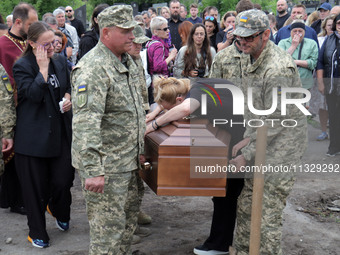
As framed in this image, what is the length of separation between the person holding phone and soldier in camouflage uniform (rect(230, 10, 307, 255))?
5.97 ft

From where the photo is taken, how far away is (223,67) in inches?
173

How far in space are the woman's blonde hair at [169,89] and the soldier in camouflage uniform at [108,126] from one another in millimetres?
502

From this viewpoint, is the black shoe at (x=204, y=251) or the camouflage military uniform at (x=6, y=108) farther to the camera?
the camouflage military uniform at (x=6, y=108)

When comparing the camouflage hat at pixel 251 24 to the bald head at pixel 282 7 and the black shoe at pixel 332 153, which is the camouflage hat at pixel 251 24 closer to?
the black shoe at pixel 332 153

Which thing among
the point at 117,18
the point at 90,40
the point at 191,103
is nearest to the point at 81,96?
the point at 117,18

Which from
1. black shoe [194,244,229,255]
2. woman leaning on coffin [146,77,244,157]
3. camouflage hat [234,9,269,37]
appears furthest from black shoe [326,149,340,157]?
camouflage hat [234,9,269,37]

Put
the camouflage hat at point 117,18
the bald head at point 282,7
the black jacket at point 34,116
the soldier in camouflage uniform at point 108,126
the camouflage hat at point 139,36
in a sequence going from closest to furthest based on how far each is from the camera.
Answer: the soldier in camouflage uniform at point 108,126 < the camouflage hat at point 117,18 < the camouflage hat at point 139,36 < the black jacket at point 34,116 < the bald head at point 282,7

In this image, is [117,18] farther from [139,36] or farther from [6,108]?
[6,108]

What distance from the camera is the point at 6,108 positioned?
473cm

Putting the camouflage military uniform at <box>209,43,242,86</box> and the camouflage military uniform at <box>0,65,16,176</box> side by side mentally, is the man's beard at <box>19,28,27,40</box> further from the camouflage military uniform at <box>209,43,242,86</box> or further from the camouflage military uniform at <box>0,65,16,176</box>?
the camouflage military uniform at <box>209,43,242,86</box>

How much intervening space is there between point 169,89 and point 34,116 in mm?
1353

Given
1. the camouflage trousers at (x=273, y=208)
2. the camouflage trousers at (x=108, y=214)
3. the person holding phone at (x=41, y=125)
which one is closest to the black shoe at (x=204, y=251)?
the camouflage trousers at (x=273, y=208)

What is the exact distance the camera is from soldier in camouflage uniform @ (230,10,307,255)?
361 centimetres

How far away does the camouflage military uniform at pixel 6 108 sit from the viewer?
472 centimetres
